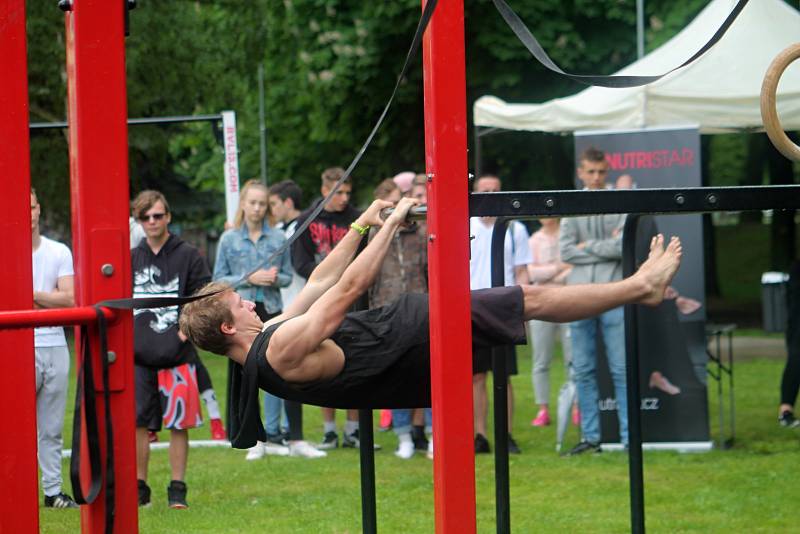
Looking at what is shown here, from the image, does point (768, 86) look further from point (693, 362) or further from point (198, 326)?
point (693, 362)

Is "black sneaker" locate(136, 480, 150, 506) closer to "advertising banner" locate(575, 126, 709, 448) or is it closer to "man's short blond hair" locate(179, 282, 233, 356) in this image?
"man's short blond hair" locate(179, 282, 233, 356)

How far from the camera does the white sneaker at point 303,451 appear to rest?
8180mm

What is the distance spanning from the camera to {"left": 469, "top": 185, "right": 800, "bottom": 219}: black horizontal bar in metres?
3.53

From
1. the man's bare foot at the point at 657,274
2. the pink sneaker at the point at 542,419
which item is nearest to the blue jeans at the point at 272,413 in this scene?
the pink sneaker at the point at 542,419

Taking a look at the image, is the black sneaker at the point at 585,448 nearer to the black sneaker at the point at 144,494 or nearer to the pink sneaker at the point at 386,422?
the pink sneaker at the point at 386,422

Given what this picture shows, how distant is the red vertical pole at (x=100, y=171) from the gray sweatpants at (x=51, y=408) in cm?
354

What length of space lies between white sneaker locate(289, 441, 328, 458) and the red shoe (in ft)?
2.50

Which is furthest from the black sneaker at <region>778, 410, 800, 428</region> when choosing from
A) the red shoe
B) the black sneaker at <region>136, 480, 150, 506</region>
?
the black sneaker at <region>136, 480, 150, 506</region>

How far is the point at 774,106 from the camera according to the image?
3.45 m

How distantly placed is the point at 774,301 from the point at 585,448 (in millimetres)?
8118

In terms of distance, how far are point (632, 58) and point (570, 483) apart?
10.7 metres

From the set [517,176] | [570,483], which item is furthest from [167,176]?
[570,483]

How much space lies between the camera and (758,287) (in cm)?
2800

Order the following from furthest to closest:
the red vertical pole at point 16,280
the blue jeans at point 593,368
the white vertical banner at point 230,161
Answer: the white vertical banner at point 230,161 < the blue jeans at point 593,368 < the red vertical pole at point 16,280
